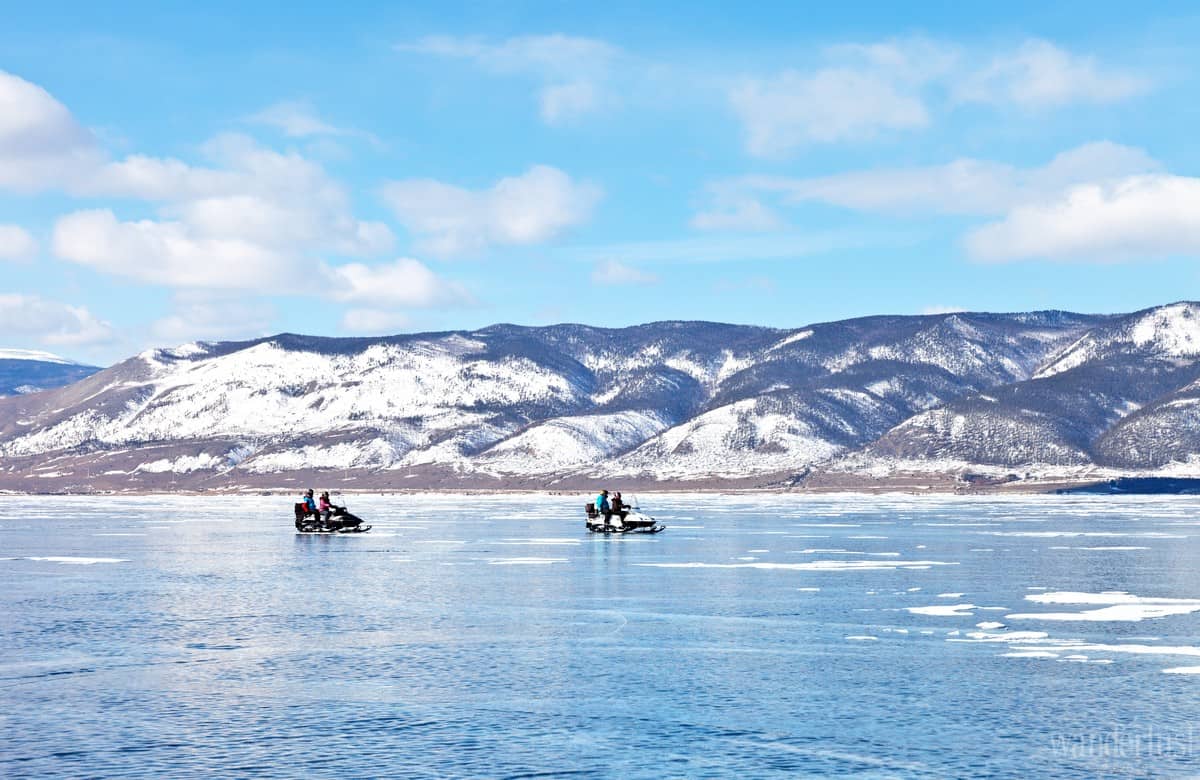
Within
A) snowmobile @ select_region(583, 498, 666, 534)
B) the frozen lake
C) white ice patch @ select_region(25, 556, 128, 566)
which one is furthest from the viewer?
snowmobile @ select_region(583, 498, 666, 534)

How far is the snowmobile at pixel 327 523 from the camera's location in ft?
342

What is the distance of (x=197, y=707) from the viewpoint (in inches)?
1169

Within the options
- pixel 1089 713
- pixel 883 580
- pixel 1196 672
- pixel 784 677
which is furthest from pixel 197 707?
pixel 883 580

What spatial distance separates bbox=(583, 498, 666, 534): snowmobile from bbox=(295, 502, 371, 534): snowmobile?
57.5 feet

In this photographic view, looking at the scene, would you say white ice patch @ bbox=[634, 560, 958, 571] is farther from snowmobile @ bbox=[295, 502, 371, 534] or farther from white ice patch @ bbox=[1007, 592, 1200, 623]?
snowmobile @ bbox=[295, 502, 371, 534]

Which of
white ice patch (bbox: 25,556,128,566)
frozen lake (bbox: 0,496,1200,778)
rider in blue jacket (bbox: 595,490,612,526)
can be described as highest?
rider in blue jacket (bbox: 595,490,612,526)

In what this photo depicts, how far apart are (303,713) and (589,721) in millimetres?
5993

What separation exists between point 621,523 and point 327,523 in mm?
21919

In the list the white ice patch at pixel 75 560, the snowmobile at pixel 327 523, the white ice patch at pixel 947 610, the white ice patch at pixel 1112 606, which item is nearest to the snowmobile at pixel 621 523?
the snowmobile at pixel 327 523

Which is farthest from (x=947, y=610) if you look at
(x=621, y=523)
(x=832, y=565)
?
(x=621, y=523)

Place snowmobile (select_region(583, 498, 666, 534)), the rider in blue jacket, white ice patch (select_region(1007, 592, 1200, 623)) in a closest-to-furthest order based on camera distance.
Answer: white ice patch (select_region(1007, 592, 1200, 623)) < snowmobile (select_region(583, 498, 666, 534)) < the rider in blue jacket

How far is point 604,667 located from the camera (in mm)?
35281

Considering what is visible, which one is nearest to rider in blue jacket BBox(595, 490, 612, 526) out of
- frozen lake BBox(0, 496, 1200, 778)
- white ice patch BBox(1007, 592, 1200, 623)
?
frozen lake BBox(0, 496, 1200, 778)

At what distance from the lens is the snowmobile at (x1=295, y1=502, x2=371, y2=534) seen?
104250mm
